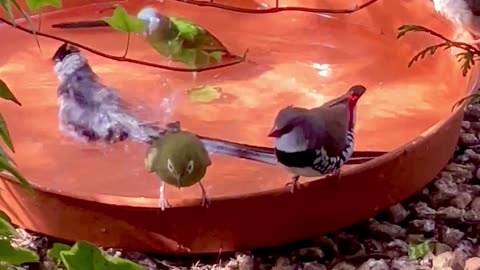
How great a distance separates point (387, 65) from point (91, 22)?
2.19ft

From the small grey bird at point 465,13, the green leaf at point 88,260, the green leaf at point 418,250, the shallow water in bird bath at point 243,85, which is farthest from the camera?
the small grey bird at point 465,13

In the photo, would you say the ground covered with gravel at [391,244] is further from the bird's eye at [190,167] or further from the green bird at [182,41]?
the green bird at [182,41]

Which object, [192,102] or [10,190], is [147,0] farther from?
[10,190]

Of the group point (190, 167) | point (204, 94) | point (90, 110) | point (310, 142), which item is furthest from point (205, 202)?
point (204, 94)

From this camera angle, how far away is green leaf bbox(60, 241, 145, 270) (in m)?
0.68

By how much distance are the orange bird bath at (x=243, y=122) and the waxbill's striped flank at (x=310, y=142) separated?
34mm

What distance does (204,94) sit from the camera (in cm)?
187

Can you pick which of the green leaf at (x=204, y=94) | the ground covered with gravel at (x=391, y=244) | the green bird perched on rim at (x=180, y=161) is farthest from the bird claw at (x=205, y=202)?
the green leaf at (x=204, y=94)

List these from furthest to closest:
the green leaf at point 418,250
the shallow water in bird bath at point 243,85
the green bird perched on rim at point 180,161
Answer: the shallow water in bird bath at point 243,85 → the green leaf at point 418,250 → the green bird perched on rim at point 180,161

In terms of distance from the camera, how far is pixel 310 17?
2178 millimetres

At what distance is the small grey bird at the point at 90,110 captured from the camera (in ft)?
5.51

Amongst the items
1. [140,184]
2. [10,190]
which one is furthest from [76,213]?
[140,184]

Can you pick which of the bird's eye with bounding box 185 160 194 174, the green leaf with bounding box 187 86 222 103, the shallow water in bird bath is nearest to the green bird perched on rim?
the bird's eye with bounding box 185 160 194 174

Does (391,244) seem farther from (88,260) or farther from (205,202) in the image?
(88,260)
